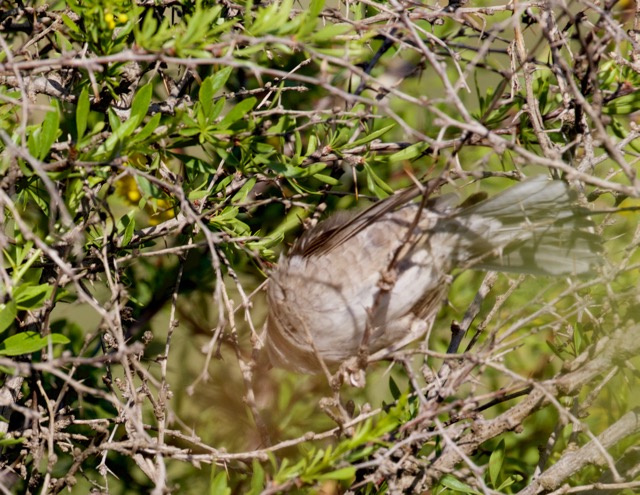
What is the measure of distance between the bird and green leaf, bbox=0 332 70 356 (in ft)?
3.03

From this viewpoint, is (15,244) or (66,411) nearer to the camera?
(15,244)

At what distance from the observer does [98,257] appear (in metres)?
2.35

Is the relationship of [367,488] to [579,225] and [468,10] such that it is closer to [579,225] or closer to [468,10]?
[579,225]

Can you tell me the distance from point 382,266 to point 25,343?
4.77 ft

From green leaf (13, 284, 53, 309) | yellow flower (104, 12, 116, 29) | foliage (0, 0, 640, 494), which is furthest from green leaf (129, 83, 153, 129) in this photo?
green leaf (13, 284, 53, 309)

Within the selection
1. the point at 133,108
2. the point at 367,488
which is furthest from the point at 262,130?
the point at 367,488

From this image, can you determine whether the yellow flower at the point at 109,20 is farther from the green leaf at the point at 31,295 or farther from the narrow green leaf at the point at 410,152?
the narrow green leaf at the point at 410,152

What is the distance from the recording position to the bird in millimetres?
2771

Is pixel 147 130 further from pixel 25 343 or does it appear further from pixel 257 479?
pixel 257 479

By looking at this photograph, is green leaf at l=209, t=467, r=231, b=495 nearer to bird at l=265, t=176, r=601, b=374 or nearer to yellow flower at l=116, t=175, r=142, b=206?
bird at l=265, t=176, r=601, b=374

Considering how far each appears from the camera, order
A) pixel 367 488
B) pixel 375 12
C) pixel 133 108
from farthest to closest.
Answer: pixel 375 12 < pixel 367 488 < pixel 133 108

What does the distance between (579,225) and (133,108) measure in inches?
57.5

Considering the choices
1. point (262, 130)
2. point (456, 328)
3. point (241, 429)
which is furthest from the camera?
point (241, 429)

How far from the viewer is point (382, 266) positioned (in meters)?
3.07
